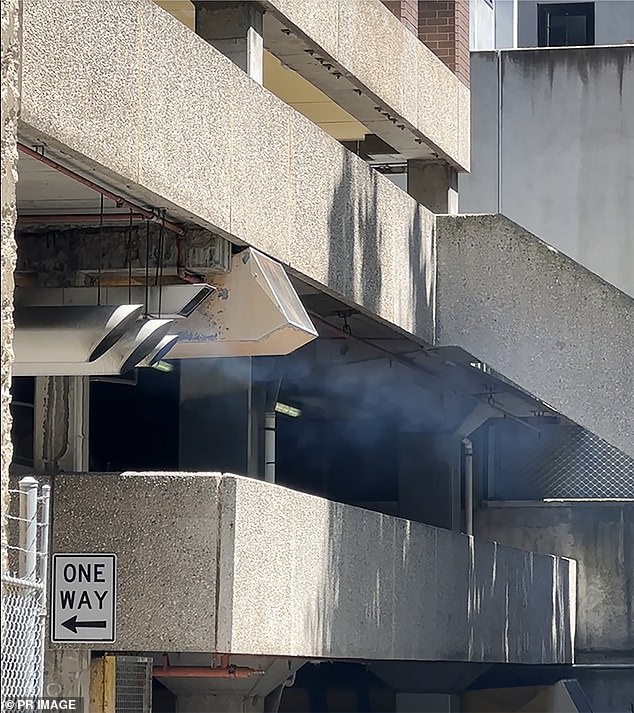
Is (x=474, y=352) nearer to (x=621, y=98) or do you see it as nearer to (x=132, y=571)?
(x=132, y=571)

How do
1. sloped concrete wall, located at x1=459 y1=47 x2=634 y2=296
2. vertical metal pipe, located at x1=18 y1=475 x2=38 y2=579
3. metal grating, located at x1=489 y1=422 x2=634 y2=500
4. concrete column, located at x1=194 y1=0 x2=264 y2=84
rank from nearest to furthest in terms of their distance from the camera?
1. vertical metal pipe, located at x1=18 y1=475 x2=38 y2=579
2. concrete column, located at x1=194 y1=0 x2=264 y2=84
3. metal grating, located at x1=489 y1=422 x2=634 y2=500
4. sloped concrete wall, located at x1=459 y1=47 x2=634 y2=296

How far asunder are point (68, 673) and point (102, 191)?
2.89 meters

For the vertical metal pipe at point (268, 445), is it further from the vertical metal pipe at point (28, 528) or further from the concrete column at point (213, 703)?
the vertical metal pipe at point (28, 528)

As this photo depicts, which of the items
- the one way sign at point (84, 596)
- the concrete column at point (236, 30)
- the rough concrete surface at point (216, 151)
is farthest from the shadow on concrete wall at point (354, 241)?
the one way sign at point (84, 596)

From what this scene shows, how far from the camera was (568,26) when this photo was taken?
39125mm

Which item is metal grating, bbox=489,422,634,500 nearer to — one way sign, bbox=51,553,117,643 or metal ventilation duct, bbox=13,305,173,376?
one way sign, bbox=51,553,117,643

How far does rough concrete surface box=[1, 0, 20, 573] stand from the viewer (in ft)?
16.0

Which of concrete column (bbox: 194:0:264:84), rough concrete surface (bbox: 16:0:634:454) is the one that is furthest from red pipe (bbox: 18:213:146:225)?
concrete column (bbox: 194:0:264:84)

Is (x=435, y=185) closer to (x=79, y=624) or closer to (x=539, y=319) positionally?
(x=539, y=319)

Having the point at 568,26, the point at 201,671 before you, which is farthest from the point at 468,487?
the point at 568,26

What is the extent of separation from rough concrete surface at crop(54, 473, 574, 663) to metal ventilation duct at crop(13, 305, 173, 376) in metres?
0.72

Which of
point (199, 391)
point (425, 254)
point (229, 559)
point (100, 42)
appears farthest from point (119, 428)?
point (100, 42)

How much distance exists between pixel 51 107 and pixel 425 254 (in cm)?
642

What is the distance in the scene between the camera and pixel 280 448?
67.7ft
